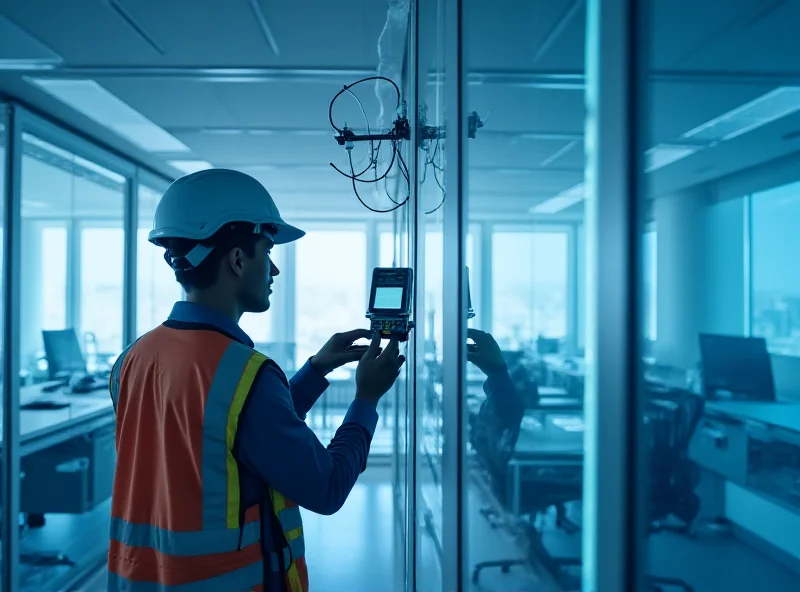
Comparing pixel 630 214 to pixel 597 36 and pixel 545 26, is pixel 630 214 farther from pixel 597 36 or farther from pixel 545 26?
pixel 545 26

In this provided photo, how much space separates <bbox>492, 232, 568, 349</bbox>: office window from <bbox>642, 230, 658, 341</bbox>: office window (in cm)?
16

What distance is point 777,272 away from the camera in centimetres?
25

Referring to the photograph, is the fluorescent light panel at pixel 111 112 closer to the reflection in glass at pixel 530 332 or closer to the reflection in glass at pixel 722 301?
the reflection in glass at pixel 530 332

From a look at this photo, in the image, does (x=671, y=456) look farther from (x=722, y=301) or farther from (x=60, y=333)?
(x=60, y=333)

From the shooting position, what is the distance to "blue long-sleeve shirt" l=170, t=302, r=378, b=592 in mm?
1001

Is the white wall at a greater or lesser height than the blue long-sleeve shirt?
greater

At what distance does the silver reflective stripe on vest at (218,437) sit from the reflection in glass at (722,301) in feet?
2.68

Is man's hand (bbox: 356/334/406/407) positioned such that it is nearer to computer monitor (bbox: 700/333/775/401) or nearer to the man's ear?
the man's ear

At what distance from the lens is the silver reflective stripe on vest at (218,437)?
3.33ft

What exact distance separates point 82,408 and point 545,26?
3839 mm

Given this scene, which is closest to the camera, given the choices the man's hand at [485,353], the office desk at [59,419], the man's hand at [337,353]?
the man's hand at [485,353]

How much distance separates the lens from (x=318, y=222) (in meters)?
7.49

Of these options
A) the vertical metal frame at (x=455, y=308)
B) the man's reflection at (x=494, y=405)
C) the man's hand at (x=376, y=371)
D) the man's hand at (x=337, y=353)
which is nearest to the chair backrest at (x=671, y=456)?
the man's reflection at (x=494, y=405)

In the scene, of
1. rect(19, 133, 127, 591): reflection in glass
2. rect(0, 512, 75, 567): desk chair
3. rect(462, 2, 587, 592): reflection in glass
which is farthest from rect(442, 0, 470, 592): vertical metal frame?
rect(0, 512, 75, 567): desk chair
